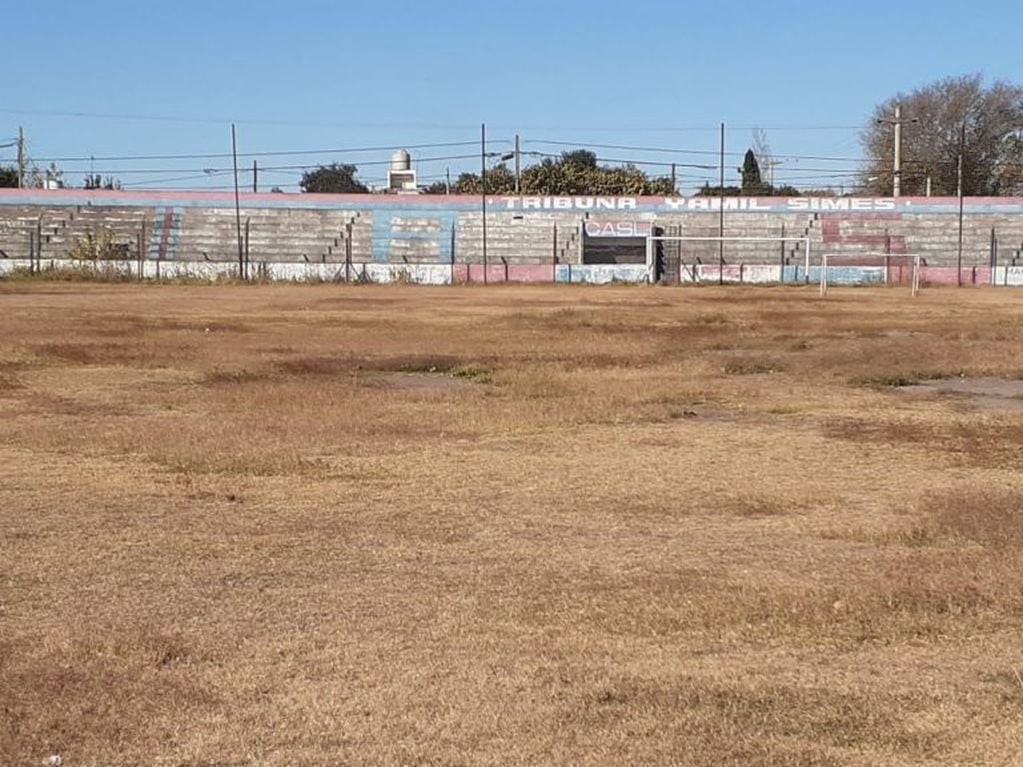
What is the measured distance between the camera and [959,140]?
94812 millimetres

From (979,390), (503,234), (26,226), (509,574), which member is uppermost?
(26,226)

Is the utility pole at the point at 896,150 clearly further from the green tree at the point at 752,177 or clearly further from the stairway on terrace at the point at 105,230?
the stairway on terrace at the point at 105,230

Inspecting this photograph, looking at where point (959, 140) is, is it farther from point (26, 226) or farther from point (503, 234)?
point (26, 226)

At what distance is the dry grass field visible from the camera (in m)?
4.84

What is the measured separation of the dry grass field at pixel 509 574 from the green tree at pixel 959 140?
83.4m

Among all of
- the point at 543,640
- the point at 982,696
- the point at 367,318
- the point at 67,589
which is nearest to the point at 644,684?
the point at 543,640

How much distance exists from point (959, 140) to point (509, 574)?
94.9 m

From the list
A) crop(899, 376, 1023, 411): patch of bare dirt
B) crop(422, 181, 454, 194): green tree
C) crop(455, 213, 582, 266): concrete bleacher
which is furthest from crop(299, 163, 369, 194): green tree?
crop(899, 376, 1023, 411): patch of bare dirt

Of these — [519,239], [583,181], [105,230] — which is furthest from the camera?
[583,181]

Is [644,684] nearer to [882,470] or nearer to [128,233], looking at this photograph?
[882,470]

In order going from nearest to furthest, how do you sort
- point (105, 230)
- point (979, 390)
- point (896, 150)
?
point (979, 390)
point (105, 230)
point (896, 150)

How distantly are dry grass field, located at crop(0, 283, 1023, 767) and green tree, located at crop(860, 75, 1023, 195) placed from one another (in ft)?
274

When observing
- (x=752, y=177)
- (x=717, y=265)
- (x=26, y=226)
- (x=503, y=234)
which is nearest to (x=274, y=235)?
(x=503, y=234)

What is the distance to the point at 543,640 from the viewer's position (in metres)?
5.91
